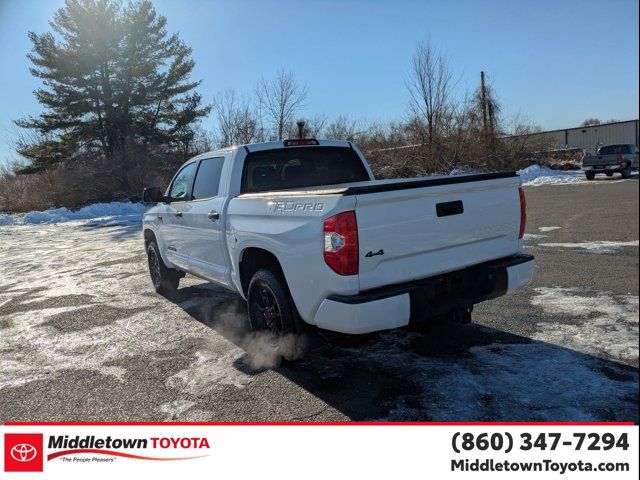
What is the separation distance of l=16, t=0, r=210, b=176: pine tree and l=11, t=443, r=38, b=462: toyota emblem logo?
26.7 m

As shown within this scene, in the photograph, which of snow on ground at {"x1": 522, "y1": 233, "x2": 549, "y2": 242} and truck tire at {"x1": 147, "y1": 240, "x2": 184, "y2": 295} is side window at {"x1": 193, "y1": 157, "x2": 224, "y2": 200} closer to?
truck tire at {"x1": 147, "y1": 240, "x2": 184, "y2": 295}

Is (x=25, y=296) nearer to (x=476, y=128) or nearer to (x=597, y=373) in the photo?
(x=597, y=373)

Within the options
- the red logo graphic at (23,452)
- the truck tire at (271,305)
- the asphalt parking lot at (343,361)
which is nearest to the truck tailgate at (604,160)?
the asphalt parking lot at (343,361)

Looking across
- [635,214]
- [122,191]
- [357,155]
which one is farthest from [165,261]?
[122,191]

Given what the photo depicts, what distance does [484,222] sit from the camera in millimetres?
3490

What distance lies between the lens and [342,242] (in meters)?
2.98

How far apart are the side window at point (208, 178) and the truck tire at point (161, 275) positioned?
5.05 ft

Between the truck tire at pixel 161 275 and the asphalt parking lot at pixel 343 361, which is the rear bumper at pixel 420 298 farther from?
the truck tire at pixel 161 275

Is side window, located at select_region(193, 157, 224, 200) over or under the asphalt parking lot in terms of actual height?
over

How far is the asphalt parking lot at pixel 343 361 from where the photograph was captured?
9.82 feet

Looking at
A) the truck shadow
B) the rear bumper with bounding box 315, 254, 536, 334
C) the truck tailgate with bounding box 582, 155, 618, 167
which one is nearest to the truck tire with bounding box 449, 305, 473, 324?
the truck shadow

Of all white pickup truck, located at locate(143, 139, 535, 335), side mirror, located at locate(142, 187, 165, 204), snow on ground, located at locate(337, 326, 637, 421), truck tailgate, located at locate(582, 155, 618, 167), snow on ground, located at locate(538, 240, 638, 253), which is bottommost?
snow on ground, located at locate(337, 326, 637, 421)

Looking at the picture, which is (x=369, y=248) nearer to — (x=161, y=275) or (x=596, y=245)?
(x=161, y=275)

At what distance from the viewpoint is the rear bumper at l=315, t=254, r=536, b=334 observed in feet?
9.69
